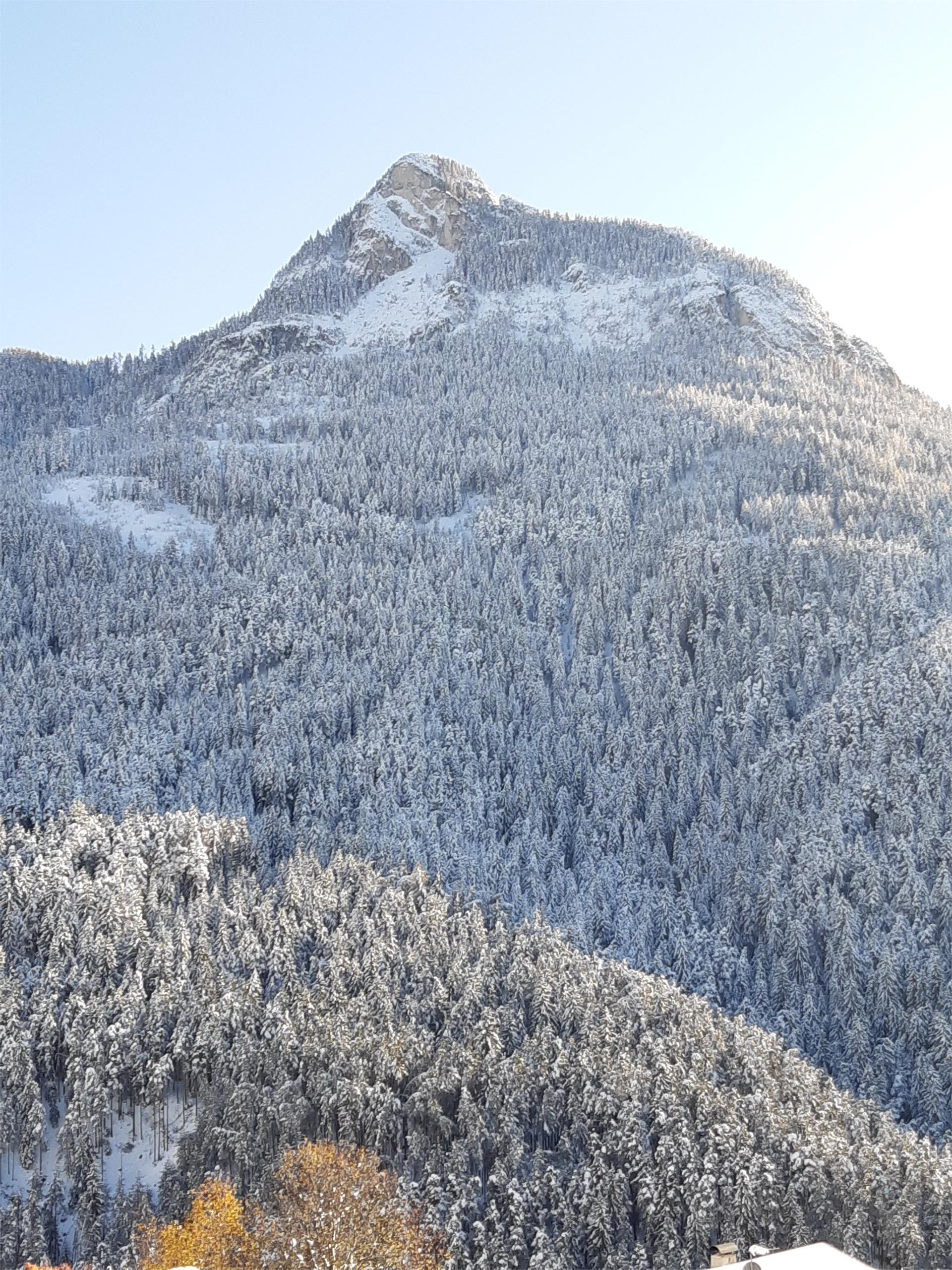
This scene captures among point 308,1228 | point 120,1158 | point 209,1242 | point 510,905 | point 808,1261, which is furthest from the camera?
point 510,905

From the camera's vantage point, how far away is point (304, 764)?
158375 mm

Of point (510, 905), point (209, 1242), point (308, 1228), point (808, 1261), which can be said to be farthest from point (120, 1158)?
point (808, 1261)

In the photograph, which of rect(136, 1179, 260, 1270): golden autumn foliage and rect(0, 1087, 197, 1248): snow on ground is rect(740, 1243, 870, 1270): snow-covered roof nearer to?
rect(136, 1179, 260, 1270): golden autumn foliage

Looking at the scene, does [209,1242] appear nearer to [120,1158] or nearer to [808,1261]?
[120,1158]

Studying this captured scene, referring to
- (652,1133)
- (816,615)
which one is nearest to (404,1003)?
(652,1133)

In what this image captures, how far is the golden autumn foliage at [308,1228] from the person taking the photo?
169 feet

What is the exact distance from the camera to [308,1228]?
54250 millimetres

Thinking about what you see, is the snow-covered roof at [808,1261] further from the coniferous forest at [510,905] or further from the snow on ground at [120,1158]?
the snow on ground at [120,1158]

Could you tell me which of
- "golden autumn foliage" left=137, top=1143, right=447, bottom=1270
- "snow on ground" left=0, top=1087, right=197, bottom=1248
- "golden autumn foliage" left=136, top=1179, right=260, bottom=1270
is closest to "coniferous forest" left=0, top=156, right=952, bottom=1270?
"snow on ground" left=0, top=1087, right=197, bottom=1248

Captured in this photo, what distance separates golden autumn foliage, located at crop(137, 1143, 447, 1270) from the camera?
51.7m

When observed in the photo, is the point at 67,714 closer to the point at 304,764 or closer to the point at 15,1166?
the point at 304,764

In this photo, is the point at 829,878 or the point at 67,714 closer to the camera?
the point at 829,878

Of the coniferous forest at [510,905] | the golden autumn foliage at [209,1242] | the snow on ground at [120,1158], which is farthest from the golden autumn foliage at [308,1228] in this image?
the snow on ground at [120,1158]

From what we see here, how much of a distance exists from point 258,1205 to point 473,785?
91241 millimetres
